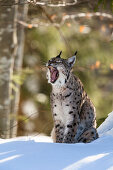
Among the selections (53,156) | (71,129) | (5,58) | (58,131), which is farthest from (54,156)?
(5,58)

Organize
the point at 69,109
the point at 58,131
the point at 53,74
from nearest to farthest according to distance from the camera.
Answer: the point at 53,74 < the point at 69,109 < the point at 58,131

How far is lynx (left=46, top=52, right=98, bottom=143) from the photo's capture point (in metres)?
5.45

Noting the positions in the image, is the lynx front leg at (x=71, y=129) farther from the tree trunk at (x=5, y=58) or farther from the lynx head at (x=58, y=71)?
the tree trunk at (x=5, y=58)

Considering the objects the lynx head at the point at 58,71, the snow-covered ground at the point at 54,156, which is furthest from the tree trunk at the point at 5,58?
the snow-covered ground at the point at 54,156

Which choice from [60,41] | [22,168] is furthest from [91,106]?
[60,41]

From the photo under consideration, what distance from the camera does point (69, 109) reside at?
5.54 m

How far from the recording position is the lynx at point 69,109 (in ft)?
17.9

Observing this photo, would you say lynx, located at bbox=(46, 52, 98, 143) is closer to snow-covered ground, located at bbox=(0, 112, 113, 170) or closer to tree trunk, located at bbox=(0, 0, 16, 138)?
snow-covered ground, located at bbox=(0, 112, 113, 170)

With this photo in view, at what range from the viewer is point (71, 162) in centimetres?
420

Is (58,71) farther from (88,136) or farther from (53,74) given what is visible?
(88,136)

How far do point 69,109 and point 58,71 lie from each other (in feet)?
1.72

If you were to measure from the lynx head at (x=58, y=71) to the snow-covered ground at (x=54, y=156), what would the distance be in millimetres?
897

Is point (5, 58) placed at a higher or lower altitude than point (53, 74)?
lower

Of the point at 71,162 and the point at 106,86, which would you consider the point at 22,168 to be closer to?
the point at 71,162
